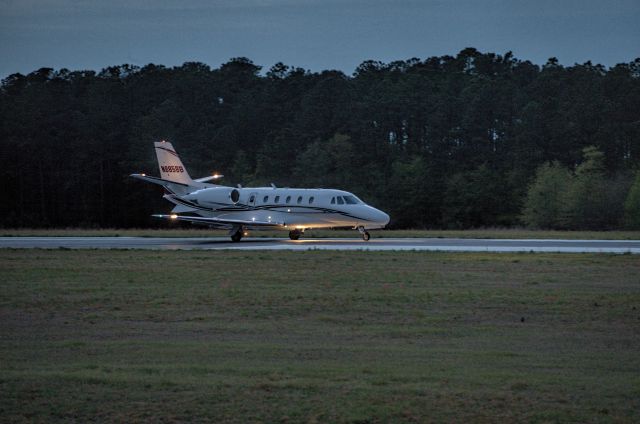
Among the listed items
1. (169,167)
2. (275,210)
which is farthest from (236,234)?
(169,167)

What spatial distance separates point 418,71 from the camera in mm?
131875

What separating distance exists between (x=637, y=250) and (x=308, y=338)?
24.2 metres

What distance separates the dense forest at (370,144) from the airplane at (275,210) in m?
37.6

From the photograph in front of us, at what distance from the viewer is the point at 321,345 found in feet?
47.2

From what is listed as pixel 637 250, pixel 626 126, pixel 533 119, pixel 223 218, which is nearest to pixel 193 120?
pixel 533 119

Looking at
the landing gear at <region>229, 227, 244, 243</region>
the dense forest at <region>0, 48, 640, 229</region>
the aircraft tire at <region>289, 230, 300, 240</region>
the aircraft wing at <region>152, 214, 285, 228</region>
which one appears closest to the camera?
the aircraft wing at <region>152, 214, 285, 228</region>

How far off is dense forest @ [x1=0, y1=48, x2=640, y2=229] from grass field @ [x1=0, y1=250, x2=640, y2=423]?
56.1 metres

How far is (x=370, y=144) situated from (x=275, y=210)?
60.2 m

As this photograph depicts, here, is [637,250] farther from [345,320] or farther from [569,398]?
[569,398]

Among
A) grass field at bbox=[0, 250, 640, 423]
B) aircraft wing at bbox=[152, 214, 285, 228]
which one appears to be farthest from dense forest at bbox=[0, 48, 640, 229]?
grass field at bbox=[0, 250, 640, 423]

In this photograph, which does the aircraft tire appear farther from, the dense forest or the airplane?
the dense forest

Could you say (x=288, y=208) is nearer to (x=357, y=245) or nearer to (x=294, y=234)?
(x=294, y=234)

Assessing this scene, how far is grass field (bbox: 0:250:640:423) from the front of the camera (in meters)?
10.5

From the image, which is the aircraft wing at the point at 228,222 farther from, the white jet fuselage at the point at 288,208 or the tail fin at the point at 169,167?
the tail fin at the point at 169,167
